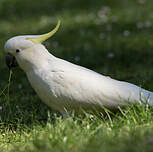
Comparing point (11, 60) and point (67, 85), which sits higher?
point (11, 60)

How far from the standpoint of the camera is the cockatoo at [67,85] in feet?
12.1

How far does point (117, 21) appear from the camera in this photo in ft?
27.2

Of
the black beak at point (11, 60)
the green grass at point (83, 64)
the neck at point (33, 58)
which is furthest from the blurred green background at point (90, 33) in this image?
the neck at point (33, 58)

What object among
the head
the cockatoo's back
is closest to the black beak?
the head

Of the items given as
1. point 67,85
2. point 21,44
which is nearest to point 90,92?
point 67,85

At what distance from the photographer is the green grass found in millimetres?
2953

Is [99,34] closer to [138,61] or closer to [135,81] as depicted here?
[138,61]

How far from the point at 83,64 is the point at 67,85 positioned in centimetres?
291

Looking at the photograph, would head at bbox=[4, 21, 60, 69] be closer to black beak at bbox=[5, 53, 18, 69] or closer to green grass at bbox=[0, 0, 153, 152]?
black beak at bbox=[5, 53, 18, 69]

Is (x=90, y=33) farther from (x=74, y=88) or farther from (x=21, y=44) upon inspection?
(x=74, y=88)

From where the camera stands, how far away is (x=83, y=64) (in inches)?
259

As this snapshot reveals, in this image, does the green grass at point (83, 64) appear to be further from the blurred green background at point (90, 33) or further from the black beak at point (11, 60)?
the black beak at point (11, 60)

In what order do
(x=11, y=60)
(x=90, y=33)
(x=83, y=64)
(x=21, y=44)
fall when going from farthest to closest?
(x=90, y=33) < (x=83, y=64) < (x=11, y=60) < (x=21, y=44)

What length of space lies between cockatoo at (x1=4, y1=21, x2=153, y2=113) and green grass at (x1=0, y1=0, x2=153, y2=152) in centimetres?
15
